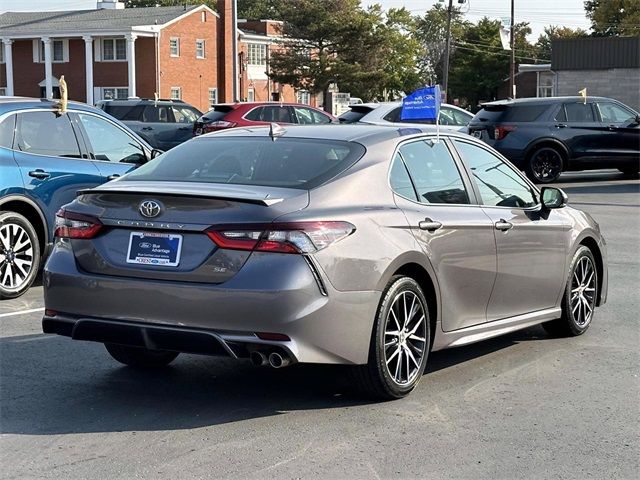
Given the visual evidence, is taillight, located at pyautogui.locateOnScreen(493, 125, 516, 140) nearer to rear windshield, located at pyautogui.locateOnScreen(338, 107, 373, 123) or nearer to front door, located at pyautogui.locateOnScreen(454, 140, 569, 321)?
rear windshield, located at pyautogui.locateOnScreen(338, 107, 373, 123)

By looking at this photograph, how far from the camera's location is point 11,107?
955 centimetres

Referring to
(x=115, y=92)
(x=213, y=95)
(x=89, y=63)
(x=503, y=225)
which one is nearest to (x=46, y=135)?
(x=503, y=225)

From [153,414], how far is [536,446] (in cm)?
210

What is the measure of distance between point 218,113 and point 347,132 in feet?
61.0

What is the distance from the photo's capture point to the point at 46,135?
9797 millimetres

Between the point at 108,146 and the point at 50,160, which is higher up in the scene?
the point at 108,146

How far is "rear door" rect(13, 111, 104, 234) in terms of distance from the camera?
31.1 ft

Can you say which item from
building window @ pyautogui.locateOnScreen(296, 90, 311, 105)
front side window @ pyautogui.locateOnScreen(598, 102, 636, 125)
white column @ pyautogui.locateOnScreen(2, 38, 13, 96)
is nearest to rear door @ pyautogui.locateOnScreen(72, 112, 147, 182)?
front side window @ pyautogui.locateOnScreen(598, 102, 636, 125)

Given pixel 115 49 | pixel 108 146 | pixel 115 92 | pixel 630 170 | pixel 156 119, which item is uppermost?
pixel 115 49

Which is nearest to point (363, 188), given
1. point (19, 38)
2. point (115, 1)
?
point (19, 38)

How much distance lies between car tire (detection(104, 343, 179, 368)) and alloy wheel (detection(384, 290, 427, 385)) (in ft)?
5.31

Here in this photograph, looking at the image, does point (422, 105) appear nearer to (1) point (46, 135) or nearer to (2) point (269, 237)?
(1) point (46, 135)

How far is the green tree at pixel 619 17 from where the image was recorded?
208ft

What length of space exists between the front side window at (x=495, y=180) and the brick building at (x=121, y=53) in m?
57.1
